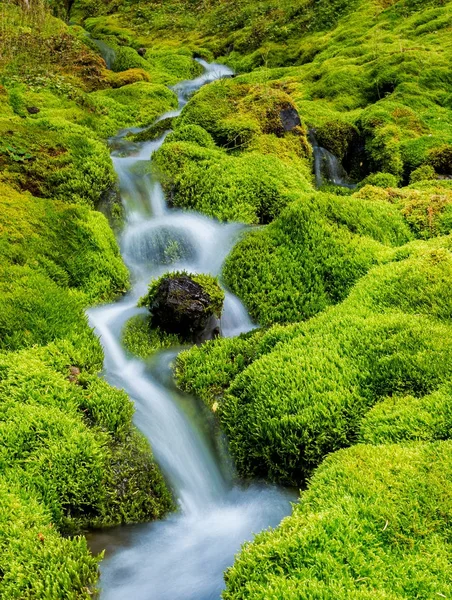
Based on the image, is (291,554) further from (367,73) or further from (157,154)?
(367,73)

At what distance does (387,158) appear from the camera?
47.9ft

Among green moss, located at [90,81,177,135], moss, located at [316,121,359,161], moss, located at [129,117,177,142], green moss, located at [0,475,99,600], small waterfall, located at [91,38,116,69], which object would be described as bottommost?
green moss, located at [0,475,99,600]

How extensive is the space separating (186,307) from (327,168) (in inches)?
375

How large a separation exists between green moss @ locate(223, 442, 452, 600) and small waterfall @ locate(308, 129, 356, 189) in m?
11.5

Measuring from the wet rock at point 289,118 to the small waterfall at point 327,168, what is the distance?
3.06ft

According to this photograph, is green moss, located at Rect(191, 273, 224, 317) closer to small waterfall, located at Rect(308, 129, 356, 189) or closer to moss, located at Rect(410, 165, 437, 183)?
small waterfall, located at Rect(308, 129, 356, 189)

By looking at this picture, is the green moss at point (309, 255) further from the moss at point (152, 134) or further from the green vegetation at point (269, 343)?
the moss at point (152, 134)

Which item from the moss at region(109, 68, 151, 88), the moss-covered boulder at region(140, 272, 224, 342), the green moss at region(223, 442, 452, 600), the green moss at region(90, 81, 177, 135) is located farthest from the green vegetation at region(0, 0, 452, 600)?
the moss at region(109, 68, 151, 88)

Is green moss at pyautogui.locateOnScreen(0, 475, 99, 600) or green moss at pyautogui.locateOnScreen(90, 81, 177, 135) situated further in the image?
green moss at pyautogui.locateOnScreen(90, 81, 177, 135)

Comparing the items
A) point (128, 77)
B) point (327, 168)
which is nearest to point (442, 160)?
point (327, 168)

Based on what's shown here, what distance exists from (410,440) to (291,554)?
6.22 ft

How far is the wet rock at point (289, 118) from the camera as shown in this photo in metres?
14.4

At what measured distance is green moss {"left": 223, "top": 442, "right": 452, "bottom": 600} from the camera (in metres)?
3.44

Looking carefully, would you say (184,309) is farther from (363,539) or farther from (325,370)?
(363,539)
